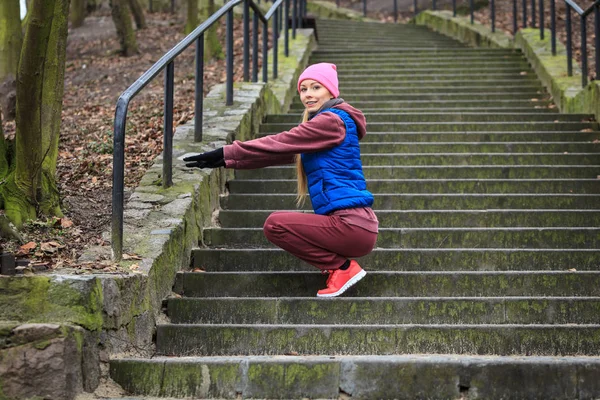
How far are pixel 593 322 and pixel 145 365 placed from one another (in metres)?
2.40

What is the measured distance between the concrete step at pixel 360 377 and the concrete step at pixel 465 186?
2.83 m

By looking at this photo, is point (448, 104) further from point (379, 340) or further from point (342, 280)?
point (379, 340)

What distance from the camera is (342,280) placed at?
15.4 ft

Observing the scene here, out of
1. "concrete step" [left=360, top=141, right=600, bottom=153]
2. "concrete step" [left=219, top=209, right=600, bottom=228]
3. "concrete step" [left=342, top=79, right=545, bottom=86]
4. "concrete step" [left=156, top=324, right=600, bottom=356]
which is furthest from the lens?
"concrete step" [left=342, top=79, right=545, bottom=86]

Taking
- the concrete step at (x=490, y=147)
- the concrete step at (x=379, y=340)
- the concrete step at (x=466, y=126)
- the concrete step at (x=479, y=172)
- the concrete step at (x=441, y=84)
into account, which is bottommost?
the concrete step at (x=379, y=340)

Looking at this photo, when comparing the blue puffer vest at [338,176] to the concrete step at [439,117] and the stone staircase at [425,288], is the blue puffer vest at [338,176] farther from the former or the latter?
the concrete step at [439,117]

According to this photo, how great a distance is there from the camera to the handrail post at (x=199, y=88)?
618 cm

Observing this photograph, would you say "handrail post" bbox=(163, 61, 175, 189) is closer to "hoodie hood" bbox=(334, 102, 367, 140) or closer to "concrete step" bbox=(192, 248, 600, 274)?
"concrete step" bbox=(192, 248, 600, 274)

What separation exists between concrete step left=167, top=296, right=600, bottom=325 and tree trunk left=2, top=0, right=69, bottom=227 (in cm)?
111

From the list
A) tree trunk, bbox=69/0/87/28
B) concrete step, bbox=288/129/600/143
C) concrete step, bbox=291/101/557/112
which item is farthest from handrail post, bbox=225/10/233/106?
tree trunk, bbox=69/0/87/28

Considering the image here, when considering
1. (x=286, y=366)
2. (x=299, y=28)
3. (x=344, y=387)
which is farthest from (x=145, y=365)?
(x=299, y=28)

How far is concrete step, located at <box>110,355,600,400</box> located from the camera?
365 centimetres

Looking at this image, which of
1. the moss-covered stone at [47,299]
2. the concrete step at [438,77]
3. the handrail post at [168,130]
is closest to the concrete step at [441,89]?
the concrete step at [438,77]

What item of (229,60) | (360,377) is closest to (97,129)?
(229,60)
